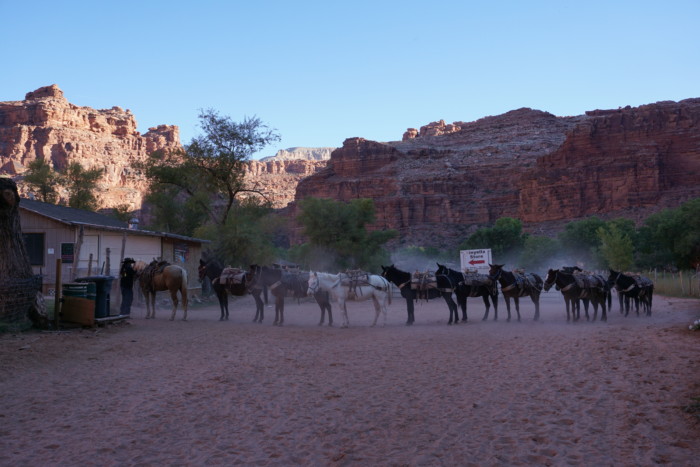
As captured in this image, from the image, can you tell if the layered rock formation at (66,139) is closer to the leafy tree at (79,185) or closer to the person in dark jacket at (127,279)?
the leafy tree at (79,185)

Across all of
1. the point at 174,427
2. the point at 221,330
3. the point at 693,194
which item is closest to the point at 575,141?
the point at 693,194

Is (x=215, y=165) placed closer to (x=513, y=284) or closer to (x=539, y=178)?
(x=513, y=284)

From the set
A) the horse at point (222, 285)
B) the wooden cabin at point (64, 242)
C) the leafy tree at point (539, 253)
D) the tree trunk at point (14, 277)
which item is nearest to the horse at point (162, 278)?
the horse at point (222, 285)

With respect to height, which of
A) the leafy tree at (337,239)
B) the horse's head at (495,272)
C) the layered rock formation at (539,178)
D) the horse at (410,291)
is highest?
the layered rock formation at (539,178)

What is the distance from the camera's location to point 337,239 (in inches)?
1651

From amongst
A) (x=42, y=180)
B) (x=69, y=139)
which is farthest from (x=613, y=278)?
(x=69, y=139)

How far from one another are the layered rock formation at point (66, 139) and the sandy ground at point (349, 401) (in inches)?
4339

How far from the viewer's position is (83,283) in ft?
46.2

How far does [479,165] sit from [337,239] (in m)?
92.5

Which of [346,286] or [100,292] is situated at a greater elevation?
[346,286]

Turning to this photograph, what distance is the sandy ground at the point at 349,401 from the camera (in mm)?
5293

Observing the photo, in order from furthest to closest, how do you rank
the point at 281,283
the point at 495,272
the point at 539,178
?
the point at 539,178 < the point at 495,272 < the point at 281,283

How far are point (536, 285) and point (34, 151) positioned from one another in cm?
13441

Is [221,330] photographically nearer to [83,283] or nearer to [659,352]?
[83,283]
